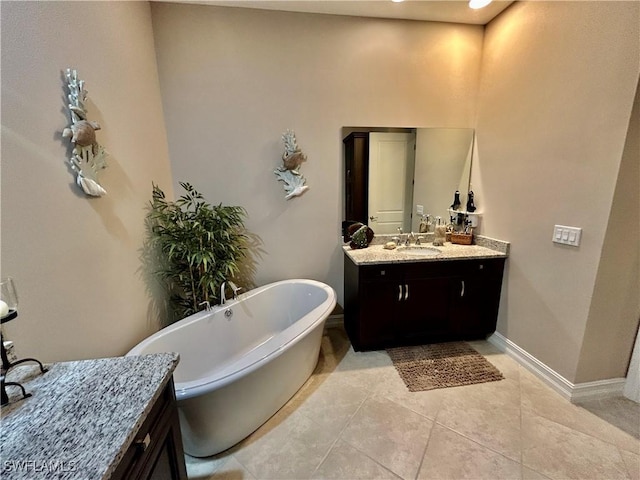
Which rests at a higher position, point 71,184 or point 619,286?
point 71,184

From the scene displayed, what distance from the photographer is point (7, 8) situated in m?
1.04

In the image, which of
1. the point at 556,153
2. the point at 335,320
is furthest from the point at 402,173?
the point at 335,320

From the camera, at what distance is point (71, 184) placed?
1316 millimetres

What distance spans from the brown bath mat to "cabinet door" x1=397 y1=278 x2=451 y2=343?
0.40ft

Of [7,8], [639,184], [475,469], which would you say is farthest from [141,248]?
[639,184]

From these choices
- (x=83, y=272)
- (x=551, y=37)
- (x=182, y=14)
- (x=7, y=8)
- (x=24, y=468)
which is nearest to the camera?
(x=24, y=468)

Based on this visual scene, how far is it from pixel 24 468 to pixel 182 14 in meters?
2.82

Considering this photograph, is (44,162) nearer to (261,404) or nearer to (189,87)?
(189,87)

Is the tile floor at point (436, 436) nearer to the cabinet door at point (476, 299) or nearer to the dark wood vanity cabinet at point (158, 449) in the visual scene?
the cabinet door at point (476, 299)

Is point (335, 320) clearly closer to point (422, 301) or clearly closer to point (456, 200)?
point (422, 301)

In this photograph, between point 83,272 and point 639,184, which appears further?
point 639,184

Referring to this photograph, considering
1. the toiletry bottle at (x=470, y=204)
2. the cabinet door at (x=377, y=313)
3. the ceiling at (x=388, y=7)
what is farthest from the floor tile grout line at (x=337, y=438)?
the ceiling at (x=388, y=7)

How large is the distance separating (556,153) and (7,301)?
116 inches

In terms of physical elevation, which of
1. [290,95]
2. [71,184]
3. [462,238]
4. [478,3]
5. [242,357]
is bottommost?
[242,357]
